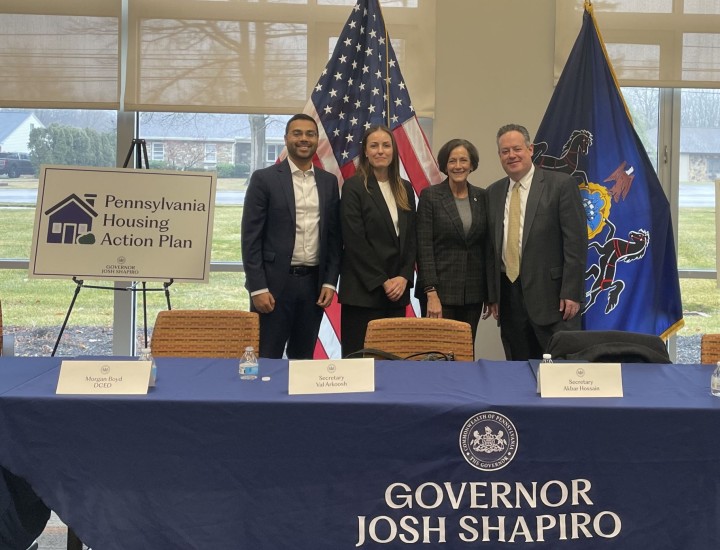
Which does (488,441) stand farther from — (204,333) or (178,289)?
(178,289)

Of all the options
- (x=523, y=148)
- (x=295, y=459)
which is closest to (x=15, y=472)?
(x=295, y=459)

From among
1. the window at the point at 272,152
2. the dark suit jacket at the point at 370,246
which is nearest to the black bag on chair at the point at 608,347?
the dark suit jacket at the point at 370,246

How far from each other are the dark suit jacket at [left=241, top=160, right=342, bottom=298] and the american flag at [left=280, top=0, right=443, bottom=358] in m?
0.61

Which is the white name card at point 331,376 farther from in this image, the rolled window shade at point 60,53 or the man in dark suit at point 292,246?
the rolled window shade at point 60,53

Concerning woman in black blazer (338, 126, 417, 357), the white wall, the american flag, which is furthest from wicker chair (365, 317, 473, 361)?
the white wall

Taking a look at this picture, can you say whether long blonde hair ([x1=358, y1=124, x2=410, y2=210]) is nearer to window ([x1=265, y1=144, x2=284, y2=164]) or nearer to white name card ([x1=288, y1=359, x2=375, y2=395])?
window ([x1=265, y1=144, x2=284, y2=164])

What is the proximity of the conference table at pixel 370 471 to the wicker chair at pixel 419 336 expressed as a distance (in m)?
1.08

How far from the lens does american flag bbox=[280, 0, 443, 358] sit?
4.44 meters

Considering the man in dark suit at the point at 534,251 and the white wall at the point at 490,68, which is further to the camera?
the white wall at the point at 490,68

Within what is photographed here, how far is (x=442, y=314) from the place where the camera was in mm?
3906

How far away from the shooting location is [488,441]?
6.45 ft

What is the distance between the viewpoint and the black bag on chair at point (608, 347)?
254cm

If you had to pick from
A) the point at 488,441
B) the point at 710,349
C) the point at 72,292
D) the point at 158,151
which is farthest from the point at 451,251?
the point at 72,292

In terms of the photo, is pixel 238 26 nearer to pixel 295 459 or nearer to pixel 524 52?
pixel 524 52
